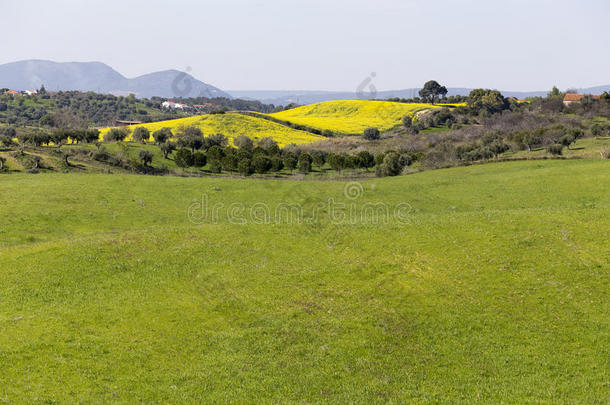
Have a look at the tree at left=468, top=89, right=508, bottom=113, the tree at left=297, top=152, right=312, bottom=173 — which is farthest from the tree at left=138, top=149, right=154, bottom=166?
the tree at left=468, top=89, right=508, bottom=113

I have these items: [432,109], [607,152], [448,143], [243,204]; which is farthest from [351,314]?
[432,109]

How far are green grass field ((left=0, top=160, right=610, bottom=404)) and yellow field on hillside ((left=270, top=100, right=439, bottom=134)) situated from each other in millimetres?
118400

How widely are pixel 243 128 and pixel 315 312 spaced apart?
115 metres

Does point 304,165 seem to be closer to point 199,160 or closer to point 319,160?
point 319,160

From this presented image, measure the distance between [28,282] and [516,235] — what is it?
28.4 meters

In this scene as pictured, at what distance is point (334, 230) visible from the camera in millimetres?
30891

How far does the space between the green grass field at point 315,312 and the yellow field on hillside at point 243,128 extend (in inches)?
3618

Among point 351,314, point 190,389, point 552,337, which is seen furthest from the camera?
point 351,314

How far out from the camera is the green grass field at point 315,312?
14.9m

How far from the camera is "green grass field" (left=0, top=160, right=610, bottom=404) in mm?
14945

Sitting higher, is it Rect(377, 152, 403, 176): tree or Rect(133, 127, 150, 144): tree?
Rect(133, 127, 150, 144): tree

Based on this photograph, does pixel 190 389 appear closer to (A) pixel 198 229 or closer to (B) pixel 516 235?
(A) pixel 198 229

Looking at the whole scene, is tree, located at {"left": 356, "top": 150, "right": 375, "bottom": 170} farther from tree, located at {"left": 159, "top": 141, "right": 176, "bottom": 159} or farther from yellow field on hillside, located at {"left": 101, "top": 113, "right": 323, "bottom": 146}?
tree, located at {"left": 159, "top": 141, "right": 176, "bottom": 159}

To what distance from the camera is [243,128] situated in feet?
427
